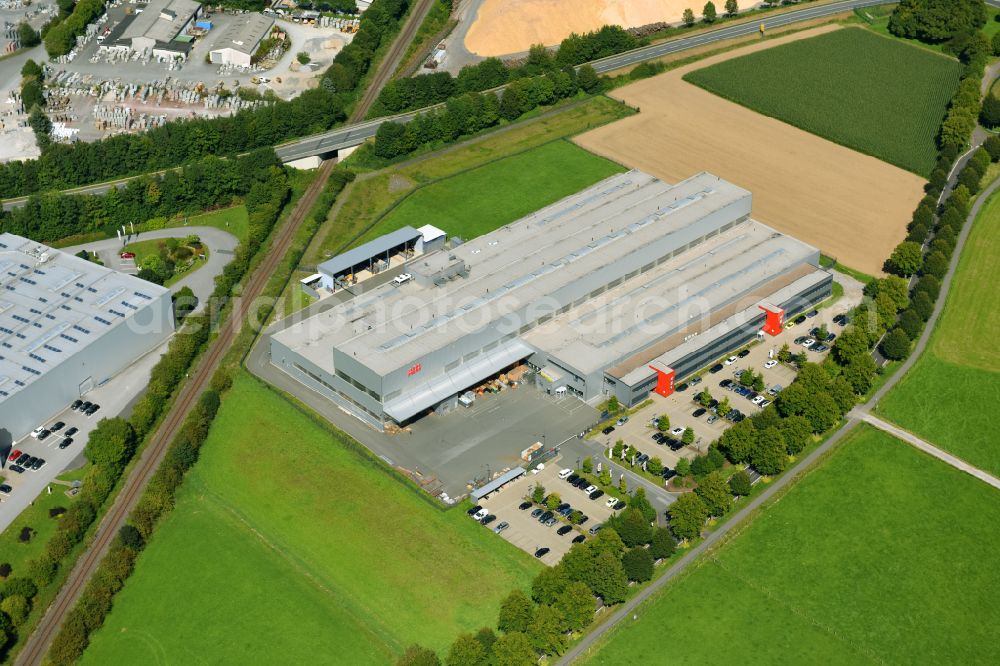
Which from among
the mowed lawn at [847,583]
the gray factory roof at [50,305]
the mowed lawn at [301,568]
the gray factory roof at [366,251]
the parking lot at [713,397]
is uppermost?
the gray factory roof at [50,305]

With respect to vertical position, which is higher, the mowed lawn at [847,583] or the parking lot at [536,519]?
the parking lot at [536,519]

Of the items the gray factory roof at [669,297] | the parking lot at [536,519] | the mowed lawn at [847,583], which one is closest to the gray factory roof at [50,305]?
the gray factory roof at [669,297]

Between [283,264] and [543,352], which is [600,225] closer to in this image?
[543,352]

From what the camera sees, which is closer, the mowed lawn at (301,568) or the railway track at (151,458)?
the mowed lawn at (301,568)

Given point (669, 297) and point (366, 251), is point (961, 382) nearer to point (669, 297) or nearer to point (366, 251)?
point (669, 297)

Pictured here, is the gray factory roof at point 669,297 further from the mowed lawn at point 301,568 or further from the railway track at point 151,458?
the railway track at point 151,458

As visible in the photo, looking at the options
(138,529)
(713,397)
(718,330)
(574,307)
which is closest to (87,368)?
(138,529)

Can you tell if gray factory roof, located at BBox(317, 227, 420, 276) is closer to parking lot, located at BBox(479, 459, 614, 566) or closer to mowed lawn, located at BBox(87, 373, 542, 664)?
mowed lawn, located at BBox(87, 373, 542, 664)
